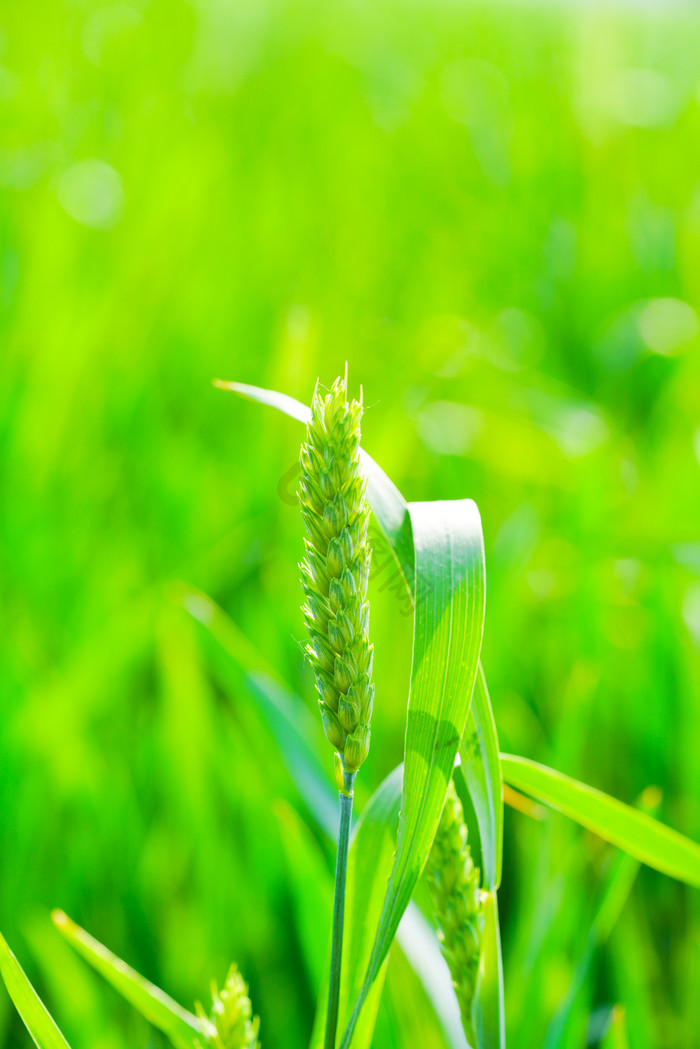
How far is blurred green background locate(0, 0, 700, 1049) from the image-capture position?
2.41 feet

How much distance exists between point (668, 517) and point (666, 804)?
46 centimetres

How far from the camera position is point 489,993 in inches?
15.3

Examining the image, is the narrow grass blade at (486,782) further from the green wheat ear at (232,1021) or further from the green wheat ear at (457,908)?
the green wheat ear at (232,1021)

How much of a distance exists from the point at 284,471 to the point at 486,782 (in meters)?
0.89

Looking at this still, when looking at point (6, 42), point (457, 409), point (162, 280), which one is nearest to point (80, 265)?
point (162, 280)

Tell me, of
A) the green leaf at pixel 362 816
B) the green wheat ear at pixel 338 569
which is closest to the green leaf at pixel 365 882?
the green leaf at pixel 362 816

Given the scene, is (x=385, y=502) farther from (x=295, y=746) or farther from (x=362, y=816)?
(x=295, y=746)

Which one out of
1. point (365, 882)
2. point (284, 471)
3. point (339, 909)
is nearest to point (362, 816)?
point (365, 882)

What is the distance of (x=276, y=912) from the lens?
0.74 m

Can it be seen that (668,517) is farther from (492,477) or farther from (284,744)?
(284,744)

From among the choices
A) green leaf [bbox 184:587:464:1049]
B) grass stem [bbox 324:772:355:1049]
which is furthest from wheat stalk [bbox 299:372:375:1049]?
green leaf [bbox 184:587:464:1049]

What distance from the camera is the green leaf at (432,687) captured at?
34cm

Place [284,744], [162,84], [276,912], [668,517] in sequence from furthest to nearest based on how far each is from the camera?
[162,84] → [668,517] → [276,912] → [284,744]

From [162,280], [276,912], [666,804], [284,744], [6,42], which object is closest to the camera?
[284,744]
